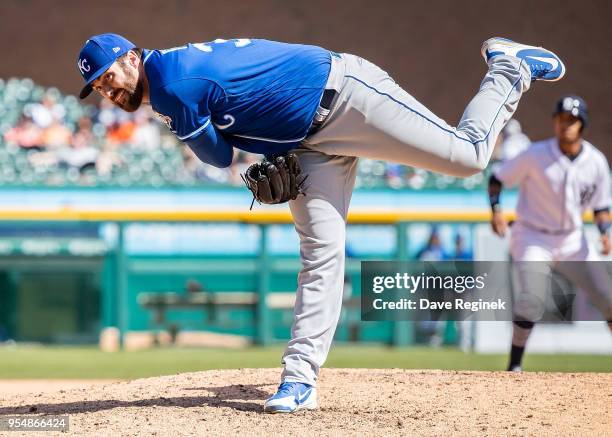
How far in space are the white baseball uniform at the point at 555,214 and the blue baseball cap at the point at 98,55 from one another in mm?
3264

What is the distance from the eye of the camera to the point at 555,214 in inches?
261

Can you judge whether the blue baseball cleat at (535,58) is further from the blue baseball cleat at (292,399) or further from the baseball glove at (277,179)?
the blue baseball cleat at (292,399)

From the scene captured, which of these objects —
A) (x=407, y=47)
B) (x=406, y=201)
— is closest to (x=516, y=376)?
(x=406, y=201)

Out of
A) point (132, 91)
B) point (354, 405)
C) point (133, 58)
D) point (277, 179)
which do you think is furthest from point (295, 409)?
point (133, 58)

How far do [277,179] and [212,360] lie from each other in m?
4.27

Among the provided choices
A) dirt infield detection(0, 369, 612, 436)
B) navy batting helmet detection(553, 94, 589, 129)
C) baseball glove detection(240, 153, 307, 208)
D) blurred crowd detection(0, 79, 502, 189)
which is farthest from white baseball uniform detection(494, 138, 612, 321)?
blurred crowd detection(0, 79, 502, 189)

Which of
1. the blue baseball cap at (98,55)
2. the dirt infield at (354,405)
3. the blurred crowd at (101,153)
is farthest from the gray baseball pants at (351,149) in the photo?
the blurred crowd at (101,153)

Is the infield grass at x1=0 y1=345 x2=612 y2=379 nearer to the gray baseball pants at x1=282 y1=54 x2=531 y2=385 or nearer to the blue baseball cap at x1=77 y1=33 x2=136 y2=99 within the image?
the gray baseball pants at x1=282 y1=54 x2=531 y2=385

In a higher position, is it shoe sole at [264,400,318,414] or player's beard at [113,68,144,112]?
player's beard at [113,68,144,112]

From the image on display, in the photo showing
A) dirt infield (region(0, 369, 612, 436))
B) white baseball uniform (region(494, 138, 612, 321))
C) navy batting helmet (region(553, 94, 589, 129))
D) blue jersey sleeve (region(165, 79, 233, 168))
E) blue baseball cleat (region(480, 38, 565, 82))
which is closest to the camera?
blue jersey sleeve (region(165, 79, 233, 168))

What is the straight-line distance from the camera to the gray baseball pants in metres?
4.09

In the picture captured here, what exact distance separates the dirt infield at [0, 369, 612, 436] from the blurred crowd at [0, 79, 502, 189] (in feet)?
21.7

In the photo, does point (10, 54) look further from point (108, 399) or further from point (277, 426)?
point (277, 426)

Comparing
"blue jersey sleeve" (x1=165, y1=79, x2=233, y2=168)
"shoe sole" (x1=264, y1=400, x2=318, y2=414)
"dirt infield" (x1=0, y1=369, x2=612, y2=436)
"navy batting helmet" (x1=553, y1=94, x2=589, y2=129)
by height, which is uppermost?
"navy batting helmet" (x1=553, y1=94, x2=589, y2=129)
